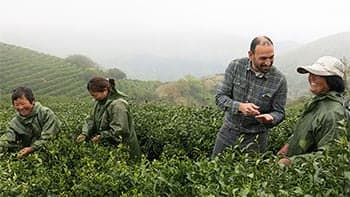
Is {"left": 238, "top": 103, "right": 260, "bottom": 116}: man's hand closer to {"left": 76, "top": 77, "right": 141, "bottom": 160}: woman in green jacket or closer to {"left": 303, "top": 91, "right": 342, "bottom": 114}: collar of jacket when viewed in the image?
{"left": 303, "top": 91, "right": 342, "bottom": 114}: collar of jacket

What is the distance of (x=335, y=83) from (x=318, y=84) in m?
0.13

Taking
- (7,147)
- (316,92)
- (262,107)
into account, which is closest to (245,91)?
(262,107)

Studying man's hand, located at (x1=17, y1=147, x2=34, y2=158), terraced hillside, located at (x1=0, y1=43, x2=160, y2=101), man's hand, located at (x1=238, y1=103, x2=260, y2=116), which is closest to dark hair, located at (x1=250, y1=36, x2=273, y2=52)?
man's hand, located at (x1=238, y1=103, x2=260, y2=116)

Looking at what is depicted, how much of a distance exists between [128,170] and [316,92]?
5.34ft

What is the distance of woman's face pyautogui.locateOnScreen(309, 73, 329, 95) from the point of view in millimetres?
3291

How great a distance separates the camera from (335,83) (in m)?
3.28

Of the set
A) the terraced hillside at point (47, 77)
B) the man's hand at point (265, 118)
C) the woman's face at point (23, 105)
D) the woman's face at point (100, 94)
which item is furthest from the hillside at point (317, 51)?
the man's hand at point (265, 118)

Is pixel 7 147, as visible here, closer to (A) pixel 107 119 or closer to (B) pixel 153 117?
(A) pixel 107 119

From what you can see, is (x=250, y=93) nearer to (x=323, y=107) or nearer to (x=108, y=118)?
(x=323, y=107)

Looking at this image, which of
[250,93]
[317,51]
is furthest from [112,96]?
[317,51]

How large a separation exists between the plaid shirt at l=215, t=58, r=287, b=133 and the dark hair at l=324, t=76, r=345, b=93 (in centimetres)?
77

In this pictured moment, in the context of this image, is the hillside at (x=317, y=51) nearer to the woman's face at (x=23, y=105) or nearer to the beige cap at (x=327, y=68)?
the woman's face at (x=23, y=105)

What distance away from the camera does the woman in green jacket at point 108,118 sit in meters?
4.71

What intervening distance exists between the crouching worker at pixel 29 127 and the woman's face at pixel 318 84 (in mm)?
2893
